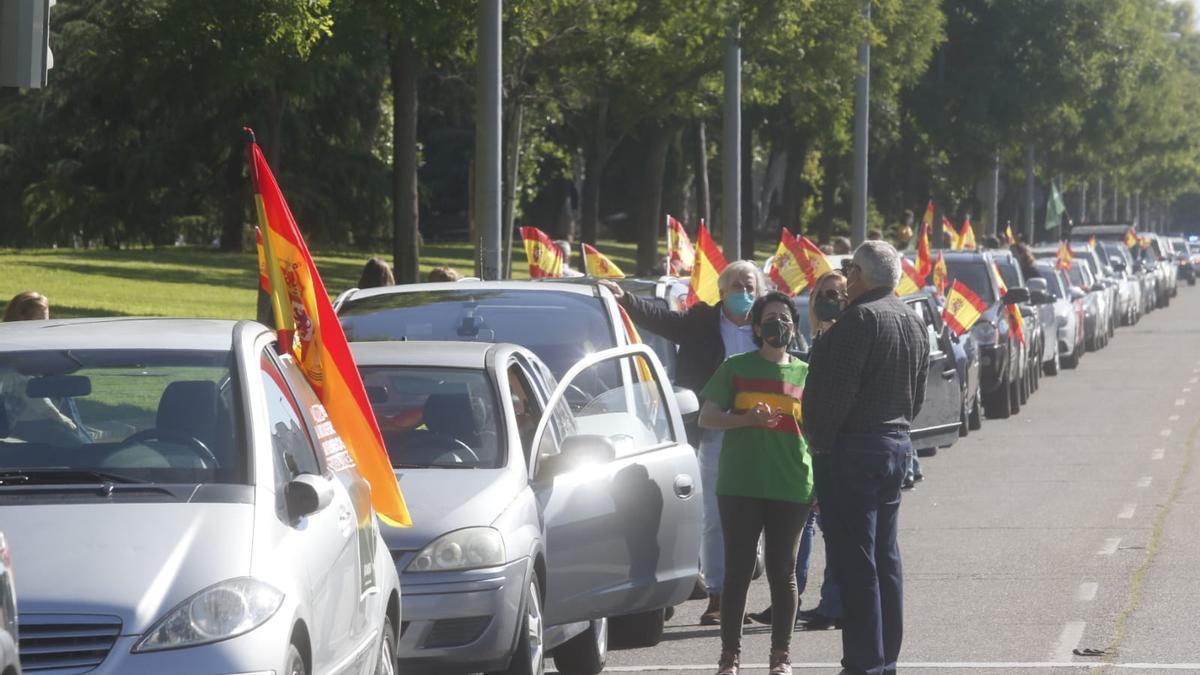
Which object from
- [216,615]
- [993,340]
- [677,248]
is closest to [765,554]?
[216,615]

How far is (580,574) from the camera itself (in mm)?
8586

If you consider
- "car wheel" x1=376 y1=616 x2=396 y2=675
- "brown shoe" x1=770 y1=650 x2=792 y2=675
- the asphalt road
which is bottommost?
the asphalt road

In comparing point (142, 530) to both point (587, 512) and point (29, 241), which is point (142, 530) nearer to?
point (587, 512)

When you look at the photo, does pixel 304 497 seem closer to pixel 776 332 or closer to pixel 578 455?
pixel 578 455

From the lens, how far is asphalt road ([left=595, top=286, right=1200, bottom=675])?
9.55 m

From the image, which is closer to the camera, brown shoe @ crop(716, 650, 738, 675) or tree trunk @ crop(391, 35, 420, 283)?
brown shoe @ crop(716, 650, 738, 675)

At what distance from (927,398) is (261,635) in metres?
12.4

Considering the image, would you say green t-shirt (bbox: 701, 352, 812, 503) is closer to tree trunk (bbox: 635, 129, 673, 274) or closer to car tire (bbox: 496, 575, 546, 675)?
car tire (bbox: 496, 575, 546, 675)

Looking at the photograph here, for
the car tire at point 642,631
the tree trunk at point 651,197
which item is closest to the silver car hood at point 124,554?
the car tire at point 642,631

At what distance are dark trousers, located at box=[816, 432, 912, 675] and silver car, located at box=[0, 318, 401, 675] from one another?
6.25 ft

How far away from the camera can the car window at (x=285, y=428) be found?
6562 millimetres

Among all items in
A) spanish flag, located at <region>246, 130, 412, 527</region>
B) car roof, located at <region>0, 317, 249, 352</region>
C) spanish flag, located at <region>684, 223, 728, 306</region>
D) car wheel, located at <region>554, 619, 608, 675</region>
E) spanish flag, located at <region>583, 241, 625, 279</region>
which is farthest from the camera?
spanish flag, located at <region>583, 241, 625, 279</region>

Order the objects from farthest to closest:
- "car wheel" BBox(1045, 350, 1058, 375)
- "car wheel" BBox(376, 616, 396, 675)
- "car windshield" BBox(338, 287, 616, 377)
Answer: "car wheel" BBox(1045, 350, 1058, 375), "car windshield" BBox(338, 287, 616, 377), "car wheel" BBox(376, 616, 396, 675)

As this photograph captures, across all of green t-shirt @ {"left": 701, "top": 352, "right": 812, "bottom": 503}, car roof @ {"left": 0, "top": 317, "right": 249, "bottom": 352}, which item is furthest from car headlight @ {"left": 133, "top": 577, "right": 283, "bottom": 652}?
green t-shirt @ {"left": 701, "top": 352, "right": 812, "bottom": 503}
